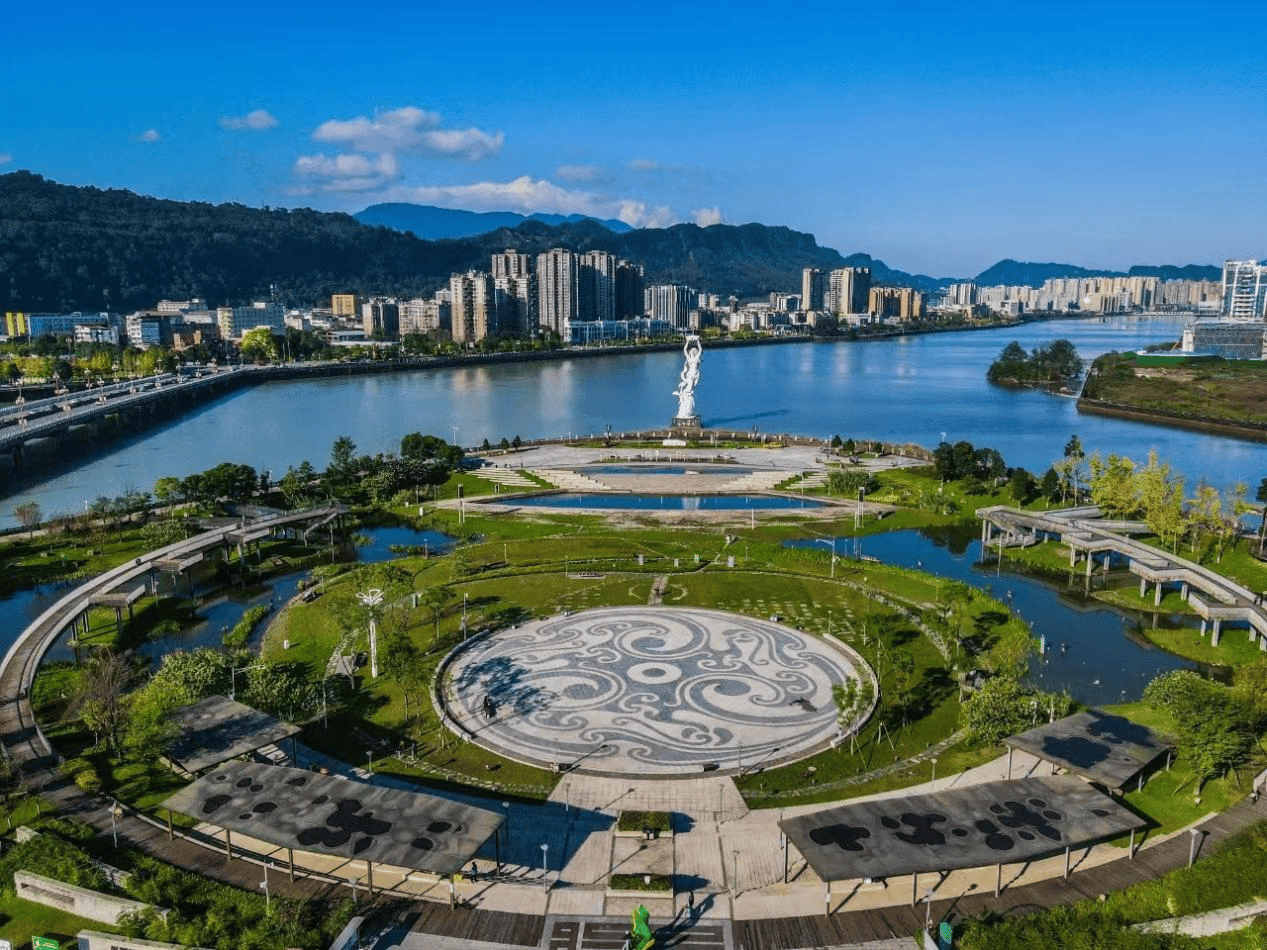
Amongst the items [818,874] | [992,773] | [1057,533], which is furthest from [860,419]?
[818,874]

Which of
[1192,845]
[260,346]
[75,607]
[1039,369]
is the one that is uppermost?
[260,346]

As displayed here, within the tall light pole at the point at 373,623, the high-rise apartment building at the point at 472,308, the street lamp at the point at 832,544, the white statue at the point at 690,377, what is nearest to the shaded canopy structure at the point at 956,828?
the tall light pole at the point at 373,623

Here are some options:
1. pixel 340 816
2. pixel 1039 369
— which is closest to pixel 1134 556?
pixel 340 816

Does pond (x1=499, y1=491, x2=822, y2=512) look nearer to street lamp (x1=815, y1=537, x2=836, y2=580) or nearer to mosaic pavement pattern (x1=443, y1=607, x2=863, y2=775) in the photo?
street lamp (x1=815, y1=537, x2=836, y2=580)

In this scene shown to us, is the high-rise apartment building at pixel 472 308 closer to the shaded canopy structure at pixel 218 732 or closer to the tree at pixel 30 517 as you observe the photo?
the tree at pixel 30 517

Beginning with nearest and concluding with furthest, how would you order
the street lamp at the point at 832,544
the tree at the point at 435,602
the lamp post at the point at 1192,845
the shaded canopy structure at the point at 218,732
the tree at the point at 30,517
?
the lamp post at the point at 1192,845 → the shaded canopy structure at the point at 218,732 → the tree at the point at 435,602 → the street lamp at the point at 832,544 → the tree at the point at 30,517

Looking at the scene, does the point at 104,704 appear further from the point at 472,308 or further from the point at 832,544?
the point at 472,308
